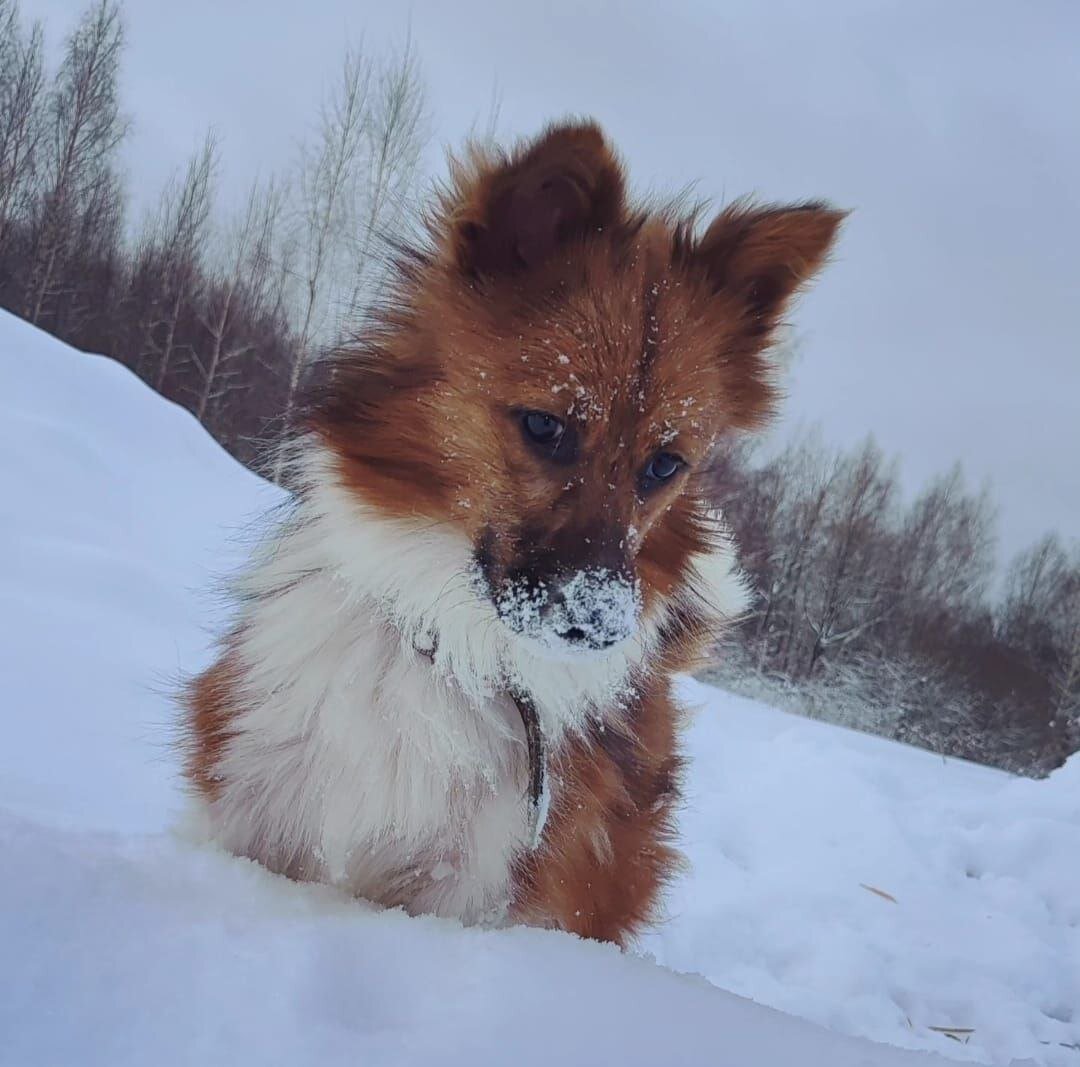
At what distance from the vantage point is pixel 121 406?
7.69m

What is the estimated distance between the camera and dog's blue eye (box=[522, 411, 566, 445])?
2.07 meters

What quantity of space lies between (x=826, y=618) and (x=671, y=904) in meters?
20.5

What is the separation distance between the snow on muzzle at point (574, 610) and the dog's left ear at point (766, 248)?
3.59 feet

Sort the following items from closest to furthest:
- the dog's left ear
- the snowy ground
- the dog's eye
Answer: the snowy ground
the dog's eye
the dog's left ear

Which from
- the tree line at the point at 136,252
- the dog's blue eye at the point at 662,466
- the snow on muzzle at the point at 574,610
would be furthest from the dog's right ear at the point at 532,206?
the tree line at the point at 136,252

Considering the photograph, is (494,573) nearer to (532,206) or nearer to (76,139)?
(532,206)

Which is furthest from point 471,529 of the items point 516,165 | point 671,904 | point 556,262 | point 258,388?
point 258,388

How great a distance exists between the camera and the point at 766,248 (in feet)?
7.97

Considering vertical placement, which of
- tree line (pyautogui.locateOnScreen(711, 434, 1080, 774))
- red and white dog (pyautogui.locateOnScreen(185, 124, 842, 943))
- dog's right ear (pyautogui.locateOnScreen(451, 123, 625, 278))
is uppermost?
dog's right ear (pyautogui.locateOnScreen(451, 123, 625, 278))

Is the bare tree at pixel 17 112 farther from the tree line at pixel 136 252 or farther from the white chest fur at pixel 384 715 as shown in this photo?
the white chest fur at pixel 384 715

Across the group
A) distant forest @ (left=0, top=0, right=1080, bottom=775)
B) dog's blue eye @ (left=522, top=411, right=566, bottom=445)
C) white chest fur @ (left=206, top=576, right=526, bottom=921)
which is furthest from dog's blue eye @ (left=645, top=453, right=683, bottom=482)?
distant forest @ (left=0, top=0, right=1080, bottom=775)

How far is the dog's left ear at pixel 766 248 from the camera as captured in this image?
2.38 metres

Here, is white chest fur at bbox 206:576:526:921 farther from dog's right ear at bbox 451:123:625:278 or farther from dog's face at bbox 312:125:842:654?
dog's right ear at bbox 451:123:625:278

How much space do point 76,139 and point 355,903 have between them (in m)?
21.8
